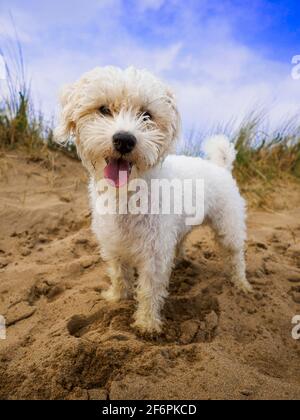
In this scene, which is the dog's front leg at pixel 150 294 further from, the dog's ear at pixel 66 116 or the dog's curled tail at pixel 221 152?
the dog's curled tail at pixel 221 152

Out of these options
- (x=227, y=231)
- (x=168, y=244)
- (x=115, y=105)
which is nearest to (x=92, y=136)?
(x=115, y=105)

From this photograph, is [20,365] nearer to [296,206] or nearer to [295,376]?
[295,376]

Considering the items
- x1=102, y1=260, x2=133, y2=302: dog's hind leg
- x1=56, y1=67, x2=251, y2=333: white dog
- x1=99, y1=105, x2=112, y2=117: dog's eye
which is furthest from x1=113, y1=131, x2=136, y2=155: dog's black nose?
x1=102, y1=260, x2=133, y2=302: dog's hind leg

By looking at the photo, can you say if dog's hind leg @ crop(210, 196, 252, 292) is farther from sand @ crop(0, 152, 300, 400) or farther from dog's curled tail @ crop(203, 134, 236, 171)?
dog's curled tail @ crop(203, 134, 236, 171)

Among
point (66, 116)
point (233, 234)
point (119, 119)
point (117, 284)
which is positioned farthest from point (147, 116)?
point (233, 234)

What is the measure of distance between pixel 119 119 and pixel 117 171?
37cm

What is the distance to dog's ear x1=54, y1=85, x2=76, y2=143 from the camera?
3264 millimetres

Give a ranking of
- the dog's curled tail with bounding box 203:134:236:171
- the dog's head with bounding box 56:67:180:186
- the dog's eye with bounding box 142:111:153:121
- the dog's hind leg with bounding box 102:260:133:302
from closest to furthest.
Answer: the dog's head with bounding box 56:67:180:186
the dog's eye with bounding box 142:111:153:121
the dog's hind leg with bounding box 102:260:133:302
the dog's curled tail with bounding box 203:134:236:171

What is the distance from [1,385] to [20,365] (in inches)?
8.1

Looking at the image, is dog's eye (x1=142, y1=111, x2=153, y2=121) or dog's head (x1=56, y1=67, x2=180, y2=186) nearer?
dog's head (x1=56, y1=67, x2=180, y2=186)

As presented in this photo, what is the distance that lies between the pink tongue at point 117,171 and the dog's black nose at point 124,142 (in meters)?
0.13

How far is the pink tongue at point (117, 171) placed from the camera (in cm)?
307

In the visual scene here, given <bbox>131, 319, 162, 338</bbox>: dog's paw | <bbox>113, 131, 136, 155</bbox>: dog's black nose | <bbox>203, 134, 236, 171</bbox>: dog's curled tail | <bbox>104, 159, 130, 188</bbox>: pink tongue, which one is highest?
<bbox>203, 134, 236, 171</bbox>: dog's curled tail
